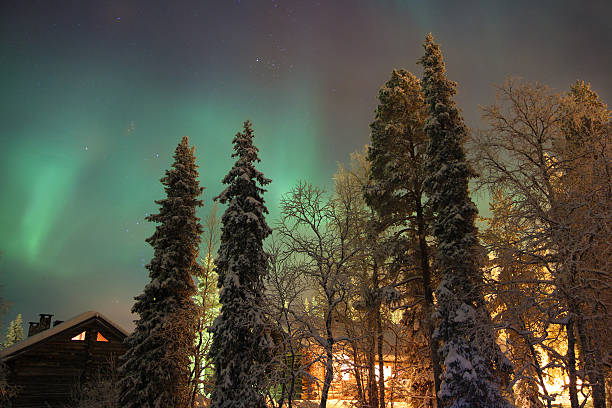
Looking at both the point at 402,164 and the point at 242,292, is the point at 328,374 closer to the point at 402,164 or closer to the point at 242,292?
the point at 242,292

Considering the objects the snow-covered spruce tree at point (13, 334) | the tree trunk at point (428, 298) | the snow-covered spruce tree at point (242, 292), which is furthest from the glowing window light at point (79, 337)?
the snow-covered spruce tree at point (13, 334)

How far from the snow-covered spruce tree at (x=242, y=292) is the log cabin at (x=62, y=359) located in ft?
48.1

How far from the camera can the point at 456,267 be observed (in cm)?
1413

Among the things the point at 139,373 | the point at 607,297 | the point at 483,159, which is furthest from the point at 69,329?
the point at 607,297

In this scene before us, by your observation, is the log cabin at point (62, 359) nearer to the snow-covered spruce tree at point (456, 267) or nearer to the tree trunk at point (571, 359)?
the snow-covered spruce tree at point (456, 267)

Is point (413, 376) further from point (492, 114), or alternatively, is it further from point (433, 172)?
point (492, 114)

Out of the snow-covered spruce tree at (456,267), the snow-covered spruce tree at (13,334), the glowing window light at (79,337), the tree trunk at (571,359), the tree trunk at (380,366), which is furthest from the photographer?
the snow-covered spruce tree at (13,334)

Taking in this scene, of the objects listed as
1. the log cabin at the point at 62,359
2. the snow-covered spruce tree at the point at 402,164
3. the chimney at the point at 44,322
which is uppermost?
the snow-covered spruce tree at the point at 402,164

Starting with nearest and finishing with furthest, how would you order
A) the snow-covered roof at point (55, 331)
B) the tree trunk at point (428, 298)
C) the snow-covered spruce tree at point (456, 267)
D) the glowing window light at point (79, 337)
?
the snow-covered spruce tree at point (456, 267) < the tree trunk at point (428, 298) < the snow-covered roof at point (55, 331) < the glowing window light at point (79, 337)

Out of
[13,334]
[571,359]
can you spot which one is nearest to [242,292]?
[571,359]

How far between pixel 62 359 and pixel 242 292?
1987 centimetres

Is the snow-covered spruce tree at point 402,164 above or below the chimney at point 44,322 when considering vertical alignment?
above

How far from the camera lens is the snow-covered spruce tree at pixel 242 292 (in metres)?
14.1

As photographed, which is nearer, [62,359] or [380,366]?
[380,366]
